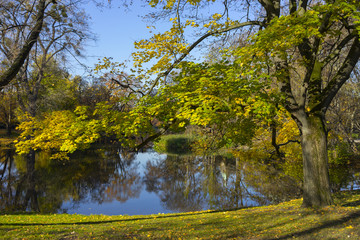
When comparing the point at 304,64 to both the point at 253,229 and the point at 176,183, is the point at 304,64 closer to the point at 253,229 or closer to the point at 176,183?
the point at 253,229

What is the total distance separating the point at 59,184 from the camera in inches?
827

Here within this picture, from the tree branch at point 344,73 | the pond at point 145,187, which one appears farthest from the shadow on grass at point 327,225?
the pond at point 145,187

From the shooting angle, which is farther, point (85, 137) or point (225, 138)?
point (225, 138)

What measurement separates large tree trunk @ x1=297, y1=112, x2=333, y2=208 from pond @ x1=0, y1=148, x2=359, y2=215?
4170mm

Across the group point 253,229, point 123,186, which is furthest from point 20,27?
point 123,186

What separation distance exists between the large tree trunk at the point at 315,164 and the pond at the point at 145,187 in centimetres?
417

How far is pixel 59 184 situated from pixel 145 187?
691 centimetres

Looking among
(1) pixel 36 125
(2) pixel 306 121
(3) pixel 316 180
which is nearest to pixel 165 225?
(3) pixel 316 180

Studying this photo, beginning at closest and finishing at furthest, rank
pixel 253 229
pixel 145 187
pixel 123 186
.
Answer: pixel 253 229, pixel 123 186, pixel 145 187

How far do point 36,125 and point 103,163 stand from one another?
666 inches

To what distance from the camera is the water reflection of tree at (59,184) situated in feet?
54.6

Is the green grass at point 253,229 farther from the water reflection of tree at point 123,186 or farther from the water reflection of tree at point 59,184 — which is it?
the water reflection of tree at point 59,184

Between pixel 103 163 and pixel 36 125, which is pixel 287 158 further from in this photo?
pixel 103 163

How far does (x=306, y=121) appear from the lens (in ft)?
28.7
